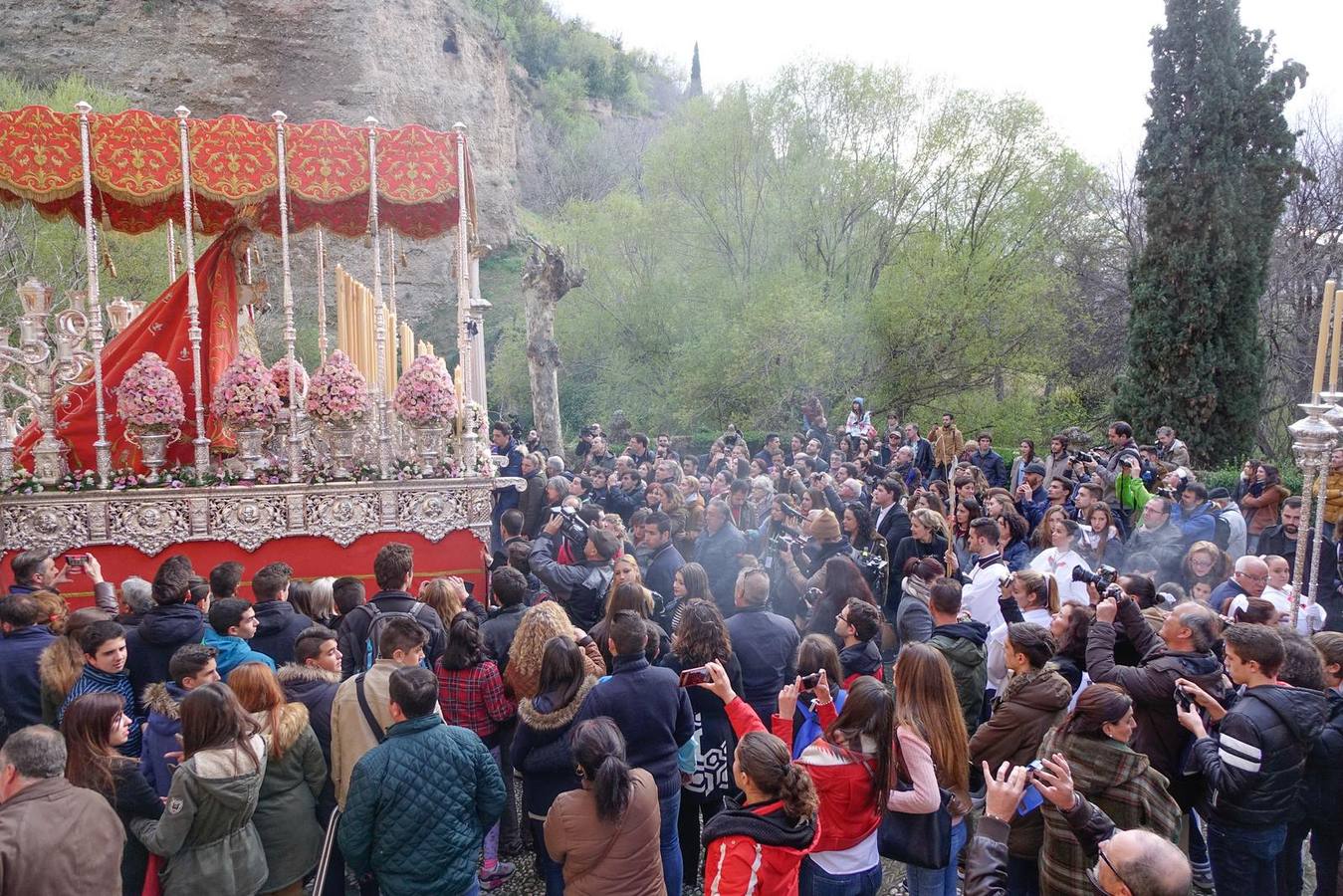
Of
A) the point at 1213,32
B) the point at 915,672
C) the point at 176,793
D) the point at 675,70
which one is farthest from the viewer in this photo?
the point at 675,70

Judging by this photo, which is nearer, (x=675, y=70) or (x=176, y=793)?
(x=176, y=793)

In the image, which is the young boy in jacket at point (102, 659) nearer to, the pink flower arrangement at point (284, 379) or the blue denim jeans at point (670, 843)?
the blue denim jeans at point (670, 843)

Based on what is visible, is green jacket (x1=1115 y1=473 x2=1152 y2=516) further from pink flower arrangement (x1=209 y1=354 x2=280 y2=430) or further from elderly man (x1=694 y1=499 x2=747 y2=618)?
pink flower arrangement (x1=209 y1=354 x2=280 y2=430)

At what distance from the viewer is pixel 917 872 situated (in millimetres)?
4270

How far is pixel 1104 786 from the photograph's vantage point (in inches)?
144

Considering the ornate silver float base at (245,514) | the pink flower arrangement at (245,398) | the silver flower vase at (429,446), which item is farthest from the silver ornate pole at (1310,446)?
the pink flower arrangement at (245,398)

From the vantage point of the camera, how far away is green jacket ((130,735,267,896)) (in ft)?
11.6

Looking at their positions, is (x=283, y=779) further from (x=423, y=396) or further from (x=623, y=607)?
(x=423, y=396)

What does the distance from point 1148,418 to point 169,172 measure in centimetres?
1781

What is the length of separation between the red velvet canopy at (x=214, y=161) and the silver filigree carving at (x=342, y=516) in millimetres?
3010

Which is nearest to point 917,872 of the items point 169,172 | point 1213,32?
point 169,172

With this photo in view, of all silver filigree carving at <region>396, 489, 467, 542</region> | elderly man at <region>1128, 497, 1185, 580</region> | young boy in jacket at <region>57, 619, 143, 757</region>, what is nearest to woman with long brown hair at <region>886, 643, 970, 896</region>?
young boy in jacket at <region>57, 619, 143, 757</region>

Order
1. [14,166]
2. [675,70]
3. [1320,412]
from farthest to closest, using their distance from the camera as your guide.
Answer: [675,70], [14,166], [1320,412]

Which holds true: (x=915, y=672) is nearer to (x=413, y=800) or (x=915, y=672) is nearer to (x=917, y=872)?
(x=917, y=872)
